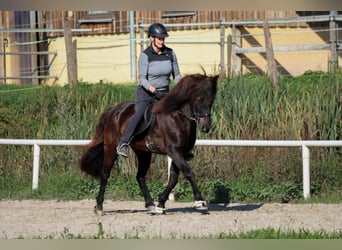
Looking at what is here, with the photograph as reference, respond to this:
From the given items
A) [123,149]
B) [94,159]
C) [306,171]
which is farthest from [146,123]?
[306,171]

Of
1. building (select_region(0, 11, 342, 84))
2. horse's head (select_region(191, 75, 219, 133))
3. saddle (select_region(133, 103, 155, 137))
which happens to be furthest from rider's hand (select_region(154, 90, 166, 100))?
building (select_region(0, 11, 342, 84))

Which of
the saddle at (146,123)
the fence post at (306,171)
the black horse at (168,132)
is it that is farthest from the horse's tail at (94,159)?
the fence post at (306,171)

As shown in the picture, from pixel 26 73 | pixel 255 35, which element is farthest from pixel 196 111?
pixel 26 73

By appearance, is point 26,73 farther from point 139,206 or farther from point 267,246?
point 267,246

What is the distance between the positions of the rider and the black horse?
0.53ft

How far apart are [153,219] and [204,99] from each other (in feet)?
4.89

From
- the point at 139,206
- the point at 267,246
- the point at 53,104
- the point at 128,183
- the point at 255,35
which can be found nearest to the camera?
the point at 267,246

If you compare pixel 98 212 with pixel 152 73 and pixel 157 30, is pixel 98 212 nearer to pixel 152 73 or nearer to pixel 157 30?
pixel 152 73

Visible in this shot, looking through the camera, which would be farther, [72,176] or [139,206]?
[72,176]

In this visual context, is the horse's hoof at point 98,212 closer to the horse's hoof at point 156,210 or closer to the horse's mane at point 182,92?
the horse's hoof at point 156,210

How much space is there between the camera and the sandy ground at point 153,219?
689 cm

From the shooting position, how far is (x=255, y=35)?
677 inches

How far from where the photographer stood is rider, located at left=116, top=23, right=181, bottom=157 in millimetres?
8109
